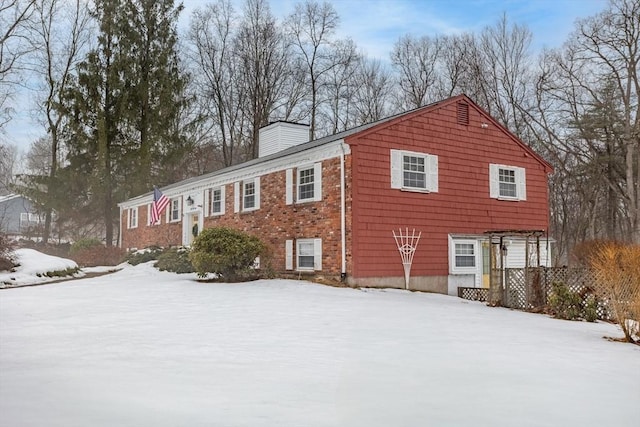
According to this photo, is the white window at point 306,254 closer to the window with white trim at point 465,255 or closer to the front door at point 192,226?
the window with white trim at point 465,255

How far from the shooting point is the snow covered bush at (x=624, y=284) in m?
7.90

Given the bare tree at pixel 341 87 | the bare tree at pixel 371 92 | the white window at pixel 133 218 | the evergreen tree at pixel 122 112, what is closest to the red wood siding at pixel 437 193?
the bare tree at pixel 371 92

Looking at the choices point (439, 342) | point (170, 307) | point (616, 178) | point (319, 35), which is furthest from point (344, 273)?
point (319, 35)

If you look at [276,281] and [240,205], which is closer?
[276,281]

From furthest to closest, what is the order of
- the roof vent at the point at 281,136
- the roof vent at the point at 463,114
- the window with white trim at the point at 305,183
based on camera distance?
the roof vent at the point at 281,136
the roof vent at the point at 463,114
the window with white trim at the point at 305,183

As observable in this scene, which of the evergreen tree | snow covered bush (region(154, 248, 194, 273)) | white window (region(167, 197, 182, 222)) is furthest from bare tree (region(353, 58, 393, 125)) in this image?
snow covered bush (region(154, 248, 194, 273))

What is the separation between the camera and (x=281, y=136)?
22.0 metres

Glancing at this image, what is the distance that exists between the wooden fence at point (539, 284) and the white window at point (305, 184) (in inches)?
217

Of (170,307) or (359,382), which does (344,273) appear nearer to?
(170,307)

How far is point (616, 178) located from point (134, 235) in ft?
88.5

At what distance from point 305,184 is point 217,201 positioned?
6.10 m

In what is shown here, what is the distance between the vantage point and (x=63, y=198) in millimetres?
32156

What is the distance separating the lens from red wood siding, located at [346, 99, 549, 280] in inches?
564

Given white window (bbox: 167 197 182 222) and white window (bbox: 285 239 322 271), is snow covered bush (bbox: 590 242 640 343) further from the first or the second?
white window (bbox: 167 197 182 222)
